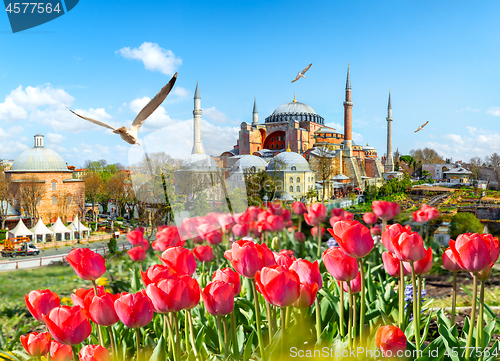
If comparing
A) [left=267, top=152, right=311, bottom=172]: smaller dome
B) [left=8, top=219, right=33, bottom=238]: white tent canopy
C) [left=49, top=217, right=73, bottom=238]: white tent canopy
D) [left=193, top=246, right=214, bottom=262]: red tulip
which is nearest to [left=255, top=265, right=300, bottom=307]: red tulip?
[left=193, top=246, right=214, bottom=262]: red tulip

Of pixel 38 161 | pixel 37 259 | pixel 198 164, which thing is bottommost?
pixel 37 259

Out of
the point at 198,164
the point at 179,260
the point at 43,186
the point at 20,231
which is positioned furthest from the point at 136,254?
the point at 43,186

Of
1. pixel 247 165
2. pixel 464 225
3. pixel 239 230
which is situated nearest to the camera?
pixel 239 230

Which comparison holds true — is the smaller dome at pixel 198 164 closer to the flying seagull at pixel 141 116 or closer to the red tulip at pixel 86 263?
the flying seagull at pixel 141 116

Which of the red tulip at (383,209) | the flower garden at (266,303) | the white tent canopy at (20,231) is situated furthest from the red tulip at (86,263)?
the white tent canopy at (20,231)

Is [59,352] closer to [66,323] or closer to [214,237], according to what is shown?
[66,323]
